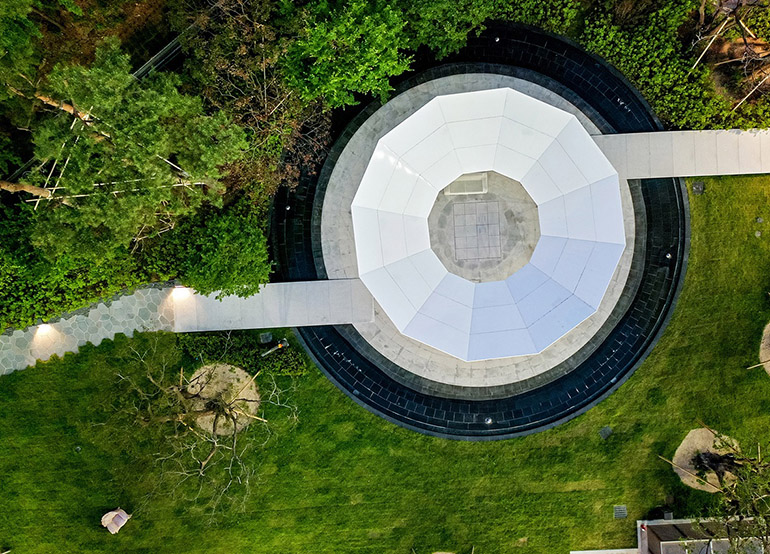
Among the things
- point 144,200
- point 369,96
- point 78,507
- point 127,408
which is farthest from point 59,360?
point 369,96

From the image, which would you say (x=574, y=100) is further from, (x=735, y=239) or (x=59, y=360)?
(x=59, y=360)

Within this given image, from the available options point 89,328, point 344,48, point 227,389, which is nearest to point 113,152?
point 344,48

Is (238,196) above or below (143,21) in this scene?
below

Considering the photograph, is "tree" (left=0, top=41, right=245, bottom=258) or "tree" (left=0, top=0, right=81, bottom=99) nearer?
"tree" (left=0, top=41, right=245, bottom=258)

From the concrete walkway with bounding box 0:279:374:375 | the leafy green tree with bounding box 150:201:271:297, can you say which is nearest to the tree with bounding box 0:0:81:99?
the leafy green tree with bounding box 150:201:271:297

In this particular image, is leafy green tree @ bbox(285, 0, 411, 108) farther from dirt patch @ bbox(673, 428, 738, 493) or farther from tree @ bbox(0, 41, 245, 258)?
dirt patch @ bbox(673, 428, 738, 493)

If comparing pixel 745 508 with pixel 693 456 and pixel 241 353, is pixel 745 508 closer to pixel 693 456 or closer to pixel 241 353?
pixel 693 456

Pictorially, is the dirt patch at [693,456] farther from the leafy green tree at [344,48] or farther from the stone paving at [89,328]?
the stone paving at [89,328]

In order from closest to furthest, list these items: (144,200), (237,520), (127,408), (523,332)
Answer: (144,200) → (523,332) → (127,408) → (237,520)
